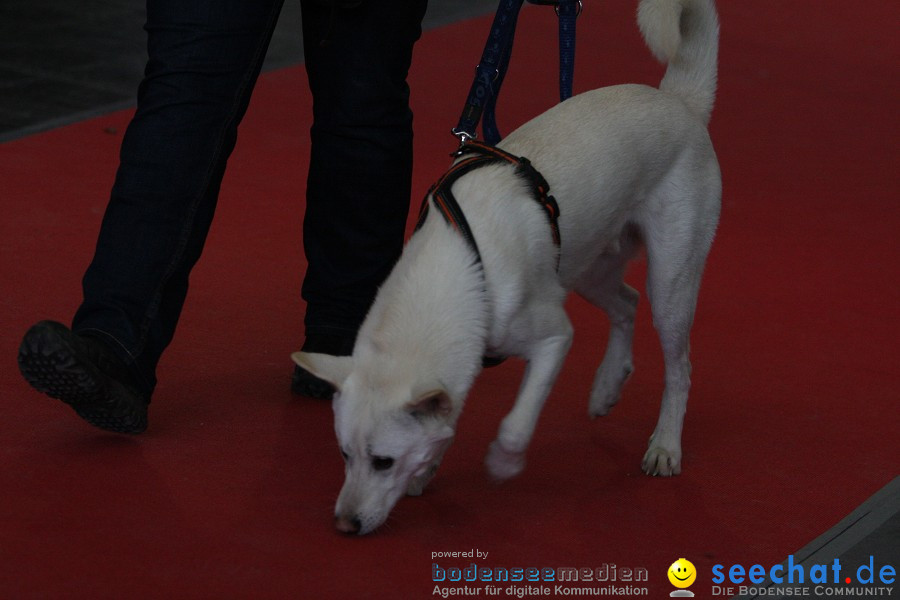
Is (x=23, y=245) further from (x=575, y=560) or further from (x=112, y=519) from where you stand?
(x=575, y=560)

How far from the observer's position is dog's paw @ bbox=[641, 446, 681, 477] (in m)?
2.56

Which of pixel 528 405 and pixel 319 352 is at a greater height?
pixel 319 352

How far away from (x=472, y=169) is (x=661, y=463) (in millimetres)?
774

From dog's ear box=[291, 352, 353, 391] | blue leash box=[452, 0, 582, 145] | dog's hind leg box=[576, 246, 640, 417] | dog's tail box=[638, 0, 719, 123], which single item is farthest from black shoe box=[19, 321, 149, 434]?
dog's tail box=[638, 0, 719, 123]

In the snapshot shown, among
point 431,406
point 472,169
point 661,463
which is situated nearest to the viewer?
point 431,406

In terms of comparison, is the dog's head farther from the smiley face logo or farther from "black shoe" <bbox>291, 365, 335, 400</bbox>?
"black shoe" <bbox>291, 365, 335, 400</bbox>

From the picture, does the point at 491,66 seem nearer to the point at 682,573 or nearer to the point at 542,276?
the point at 542,276

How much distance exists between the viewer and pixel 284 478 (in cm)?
241

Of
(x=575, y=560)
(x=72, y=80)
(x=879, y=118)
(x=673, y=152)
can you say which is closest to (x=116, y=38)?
(x=72, y=80)

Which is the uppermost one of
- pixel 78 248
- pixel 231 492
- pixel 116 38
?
pixel 116 38

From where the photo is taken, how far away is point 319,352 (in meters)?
2.77

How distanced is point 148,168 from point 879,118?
4.11 metres

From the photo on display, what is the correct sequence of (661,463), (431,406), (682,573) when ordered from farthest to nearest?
(661,463), (682,573), (431,406)

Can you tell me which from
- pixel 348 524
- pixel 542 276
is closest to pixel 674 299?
pixel 542 276
